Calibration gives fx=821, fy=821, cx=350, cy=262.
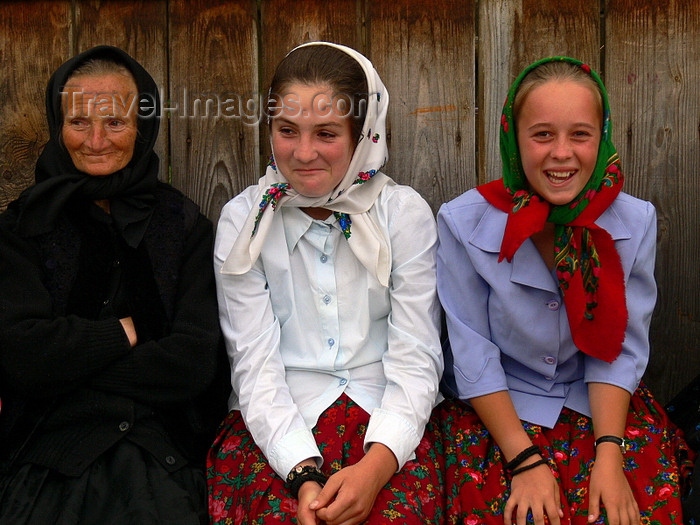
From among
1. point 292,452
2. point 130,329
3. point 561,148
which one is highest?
point 561,148

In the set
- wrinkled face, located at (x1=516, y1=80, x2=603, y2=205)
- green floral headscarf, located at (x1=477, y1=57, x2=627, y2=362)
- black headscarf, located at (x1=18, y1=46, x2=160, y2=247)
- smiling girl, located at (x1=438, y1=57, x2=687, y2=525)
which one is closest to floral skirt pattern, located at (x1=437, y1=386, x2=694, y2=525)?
smiling girl, located at (x1=438, y1=57, x2=687, y2=525)

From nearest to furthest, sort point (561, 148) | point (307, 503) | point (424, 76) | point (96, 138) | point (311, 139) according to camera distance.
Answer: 1. point (307, 503)
2. point (561, 148)
3. point (311, 139)
4. point (96, 138)
5. point (424, 76)

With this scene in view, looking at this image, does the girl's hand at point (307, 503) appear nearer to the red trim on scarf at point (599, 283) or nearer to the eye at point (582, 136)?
the red trim on scarf at point (599, 283)

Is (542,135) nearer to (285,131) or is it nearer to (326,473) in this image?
(285,131)

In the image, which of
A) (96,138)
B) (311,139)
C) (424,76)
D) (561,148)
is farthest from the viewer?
(424,76)

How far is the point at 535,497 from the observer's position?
7.21 ft

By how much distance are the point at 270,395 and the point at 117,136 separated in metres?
0.95

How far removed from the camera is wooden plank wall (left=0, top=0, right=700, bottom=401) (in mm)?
2895

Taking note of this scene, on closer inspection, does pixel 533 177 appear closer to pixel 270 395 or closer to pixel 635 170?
pixel 635 170

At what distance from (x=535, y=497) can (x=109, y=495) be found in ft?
3.80

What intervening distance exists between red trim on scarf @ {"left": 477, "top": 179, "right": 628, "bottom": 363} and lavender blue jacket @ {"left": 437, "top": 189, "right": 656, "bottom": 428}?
0.07m

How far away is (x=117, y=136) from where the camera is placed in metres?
2.59

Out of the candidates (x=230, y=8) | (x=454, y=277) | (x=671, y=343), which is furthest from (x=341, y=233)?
(x=671, y=343)

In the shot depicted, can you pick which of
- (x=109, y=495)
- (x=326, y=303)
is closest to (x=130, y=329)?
(x=109, y=495)
